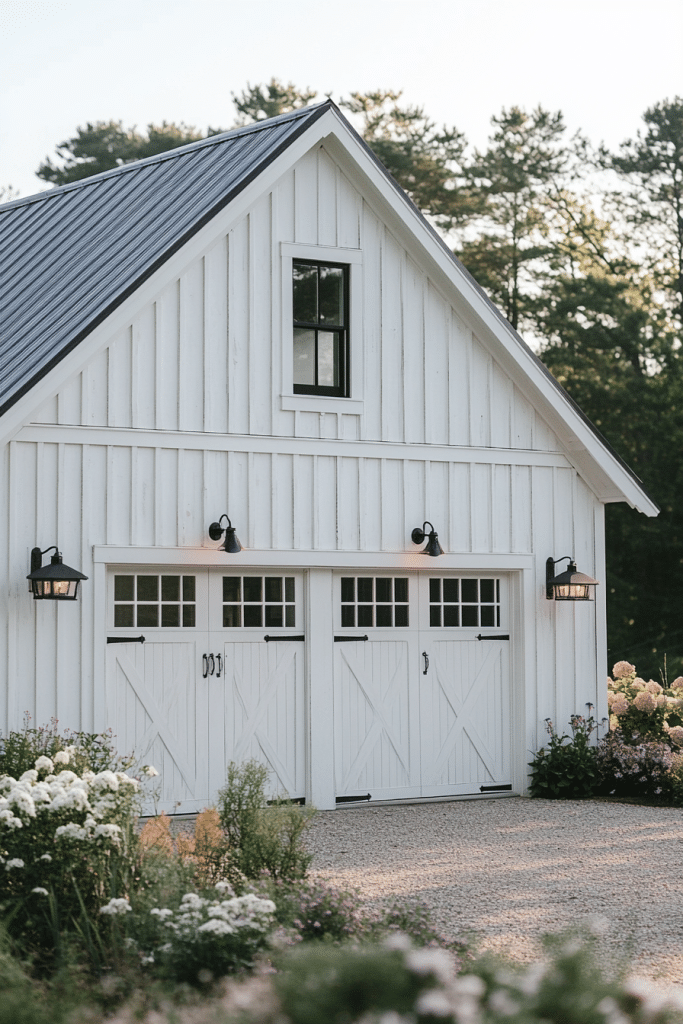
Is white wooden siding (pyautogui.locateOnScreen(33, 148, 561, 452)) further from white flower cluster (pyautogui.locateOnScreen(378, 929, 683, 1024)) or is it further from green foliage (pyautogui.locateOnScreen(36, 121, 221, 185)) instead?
green foliage (pyautogui.locateOnScreen(36, 121, 221, 185))

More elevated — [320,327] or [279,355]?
[320,327]

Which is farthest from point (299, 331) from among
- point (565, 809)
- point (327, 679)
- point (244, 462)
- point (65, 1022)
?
point (65, 1022)

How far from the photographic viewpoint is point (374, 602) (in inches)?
515

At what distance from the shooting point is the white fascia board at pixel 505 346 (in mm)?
12781

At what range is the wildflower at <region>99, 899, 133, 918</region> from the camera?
6008 mm

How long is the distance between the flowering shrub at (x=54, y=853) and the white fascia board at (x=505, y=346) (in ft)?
25.1

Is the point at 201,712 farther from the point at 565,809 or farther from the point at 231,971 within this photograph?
the point at 231,971

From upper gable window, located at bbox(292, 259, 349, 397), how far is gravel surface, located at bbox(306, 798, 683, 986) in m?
4.05

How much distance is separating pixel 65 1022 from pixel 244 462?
824 cm

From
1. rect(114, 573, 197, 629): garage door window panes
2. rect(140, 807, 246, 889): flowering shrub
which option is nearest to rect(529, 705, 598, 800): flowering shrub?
rect(114, 573, 197, 629): garage door window panes

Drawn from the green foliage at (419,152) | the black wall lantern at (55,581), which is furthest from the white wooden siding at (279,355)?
the green foliage at (419,152)

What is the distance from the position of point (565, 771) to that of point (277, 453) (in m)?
4.31

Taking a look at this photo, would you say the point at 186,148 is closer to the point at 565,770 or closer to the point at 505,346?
the point at 505,346

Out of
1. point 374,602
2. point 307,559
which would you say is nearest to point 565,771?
point 374,602
